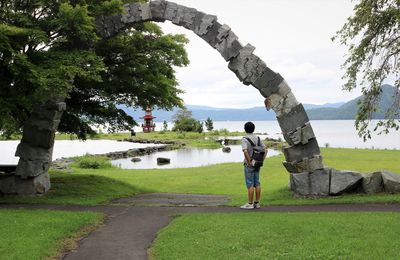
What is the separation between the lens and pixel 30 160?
16.3 m

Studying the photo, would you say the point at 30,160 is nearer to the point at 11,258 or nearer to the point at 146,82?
the point at 146,82

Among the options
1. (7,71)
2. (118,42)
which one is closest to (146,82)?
(118,42)

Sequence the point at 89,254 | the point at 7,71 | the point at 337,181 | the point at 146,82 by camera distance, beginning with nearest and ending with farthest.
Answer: the point at 89,254
the point at 337,181
the point at 7,71
the point at 146,82

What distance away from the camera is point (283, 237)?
923 cm

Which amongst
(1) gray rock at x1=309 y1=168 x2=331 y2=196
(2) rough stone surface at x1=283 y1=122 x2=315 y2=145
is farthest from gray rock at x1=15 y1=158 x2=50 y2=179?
(1) gray rock at x1=309 y1=168 x2=331 y2=196

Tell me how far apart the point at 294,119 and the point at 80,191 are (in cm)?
906

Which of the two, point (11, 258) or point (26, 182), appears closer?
point (11, 258)

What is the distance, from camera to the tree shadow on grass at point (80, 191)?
15.3m

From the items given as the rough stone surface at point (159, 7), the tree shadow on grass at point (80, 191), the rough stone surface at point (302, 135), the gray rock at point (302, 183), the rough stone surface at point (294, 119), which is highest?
the rough stone surface at point (159, 7)

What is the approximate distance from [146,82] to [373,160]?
1894cm

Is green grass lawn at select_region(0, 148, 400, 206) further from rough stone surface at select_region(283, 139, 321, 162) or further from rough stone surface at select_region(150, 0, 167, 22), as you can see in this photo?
rough stone surface at select_region(150, 0, 167, 22)

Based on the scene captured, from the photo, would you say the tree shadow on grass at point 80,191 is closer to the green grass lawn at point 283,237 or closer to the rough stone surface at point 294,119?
the green grass lawn at point 283,237

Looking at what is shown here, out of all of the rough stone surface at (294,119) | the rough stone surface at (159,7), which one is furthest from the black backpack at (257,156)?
the rough stone surface at (159,7)

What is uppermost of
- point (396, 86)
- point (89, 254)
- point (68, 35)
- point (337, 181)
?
point (68, 35)
